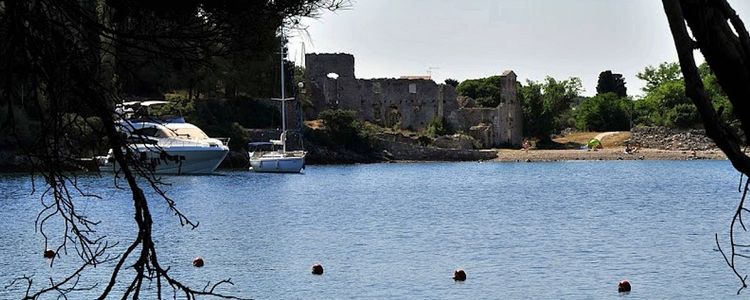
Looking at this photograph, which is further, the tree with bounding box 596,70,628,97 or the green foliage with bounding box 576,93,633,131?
the tree with bounding box 596,70,628,97

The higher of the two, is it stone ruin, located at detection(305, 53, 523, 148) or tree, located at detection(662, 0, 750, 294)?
stone ruin, located at detection(305, 53, 523, 148)

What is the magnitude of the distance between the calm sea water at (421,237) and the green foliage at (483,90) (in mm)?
41976

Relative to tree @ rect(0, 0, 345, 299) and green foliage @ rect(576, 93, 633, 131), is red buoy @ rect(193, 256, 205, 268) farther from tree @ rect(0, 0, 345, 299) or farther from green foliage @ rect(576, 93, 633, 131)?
green foliage @ rect(576, 93, 633, 131)

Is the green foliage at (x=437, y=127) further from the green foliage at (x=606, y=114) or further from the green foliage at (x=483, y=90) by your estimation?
the green foliage at (x=606, y=114)

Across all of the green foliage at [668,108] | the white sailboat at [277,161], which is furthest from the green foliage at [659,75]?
the white sailboat at [277,161]

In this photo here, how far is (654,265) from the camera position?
70.0 ft

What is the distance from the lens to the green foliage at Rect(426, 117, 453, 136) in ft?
267

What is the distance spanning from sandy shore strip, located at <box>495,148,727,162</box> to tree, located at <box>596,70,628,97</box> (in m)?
23.3

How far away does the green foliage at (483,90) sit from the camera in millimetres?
96363

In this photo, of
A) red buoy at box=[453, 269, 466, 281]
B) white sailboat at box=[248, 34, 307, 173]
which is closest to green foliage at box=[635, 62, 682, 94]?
white sailboat at box=[248, 34, 307, 173]

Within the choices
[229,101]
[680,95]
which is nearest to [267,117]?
[229,101]

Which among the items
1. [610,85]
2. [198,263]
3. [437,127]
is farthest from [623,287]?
[610,85]

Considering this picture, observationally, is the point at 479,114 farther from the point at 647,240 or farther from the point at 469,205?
the point at 647,240

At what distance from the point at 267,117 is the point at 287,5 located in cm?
6215
